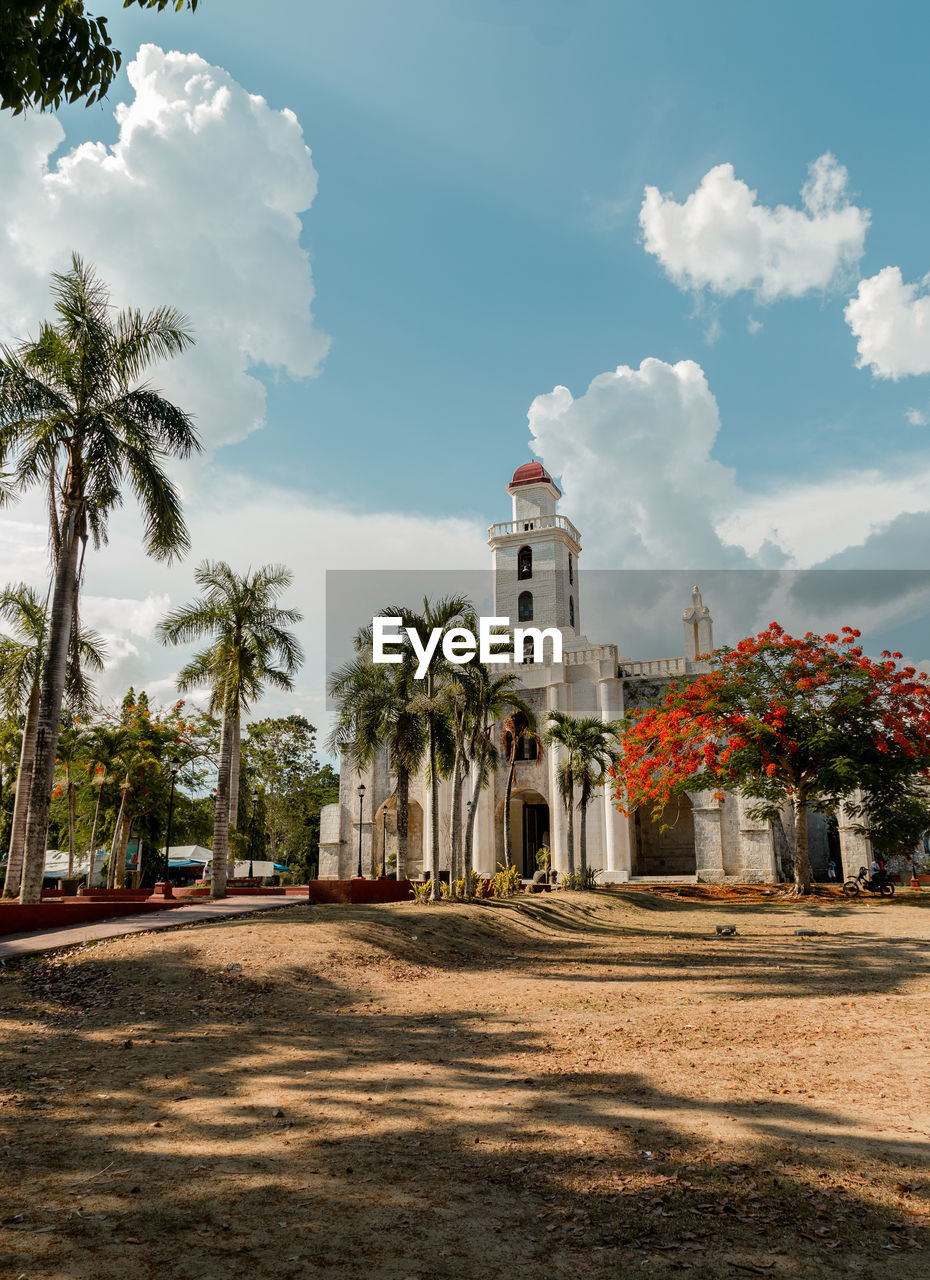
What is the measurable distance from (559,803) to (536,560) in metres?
12.4

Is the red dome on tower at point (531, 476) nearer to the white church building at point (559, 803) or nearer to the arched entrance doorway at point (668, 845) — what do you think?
the white church building at point (559, 803)

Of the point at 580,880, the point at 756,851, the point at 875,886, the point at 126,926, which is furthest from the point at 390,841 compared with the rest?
the point at 126,926

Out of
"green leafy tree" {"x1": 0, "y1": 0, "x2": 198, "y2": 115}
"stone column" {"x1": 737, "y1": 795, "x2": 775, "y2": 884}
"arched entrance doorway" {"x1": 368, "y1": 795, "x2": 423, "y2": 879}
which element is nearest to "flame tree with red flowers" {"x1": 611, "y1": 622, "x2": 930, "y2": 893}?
"stone column" {"x1": 737, "y1": 795, "x2": 775, "y2": 884}

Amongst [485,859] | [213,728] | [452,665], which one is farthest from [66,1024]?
[485,859]

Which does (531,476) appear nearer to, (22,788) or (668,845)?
(668,845)

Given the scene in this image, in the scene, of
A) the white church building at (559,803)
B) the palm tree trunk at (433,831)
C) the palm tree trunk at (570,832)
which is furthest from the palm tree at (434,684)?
the white church building at (559,803)

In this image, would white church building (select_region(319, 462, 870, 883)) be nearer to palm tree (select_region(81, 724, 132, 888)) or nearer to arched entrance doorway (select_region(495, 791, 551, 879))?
arched entrance doorway (select_region(495, 791, 551, 879))

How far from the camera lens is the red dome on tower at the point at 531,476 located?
140ft

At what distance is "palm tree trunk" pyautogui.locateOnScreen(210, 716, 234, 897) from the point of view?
20.5 metres

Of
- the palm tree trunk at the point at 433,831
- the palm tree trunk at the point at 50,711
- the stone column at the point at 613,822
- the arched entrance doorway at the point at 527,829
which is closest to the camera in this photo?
the palm tree trunk at the point at 50,711

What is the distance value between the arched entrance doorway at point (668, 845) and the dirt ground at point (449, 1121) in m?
28.9

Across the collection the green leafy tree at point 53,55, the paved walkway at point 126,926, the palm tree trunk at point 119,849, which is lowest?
the paved walkway at point 126,926

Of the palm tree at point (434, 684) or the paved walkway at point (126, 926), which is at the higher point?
the palm tree at point (434, 684)

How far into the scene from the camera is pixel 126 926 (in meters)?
14.0
